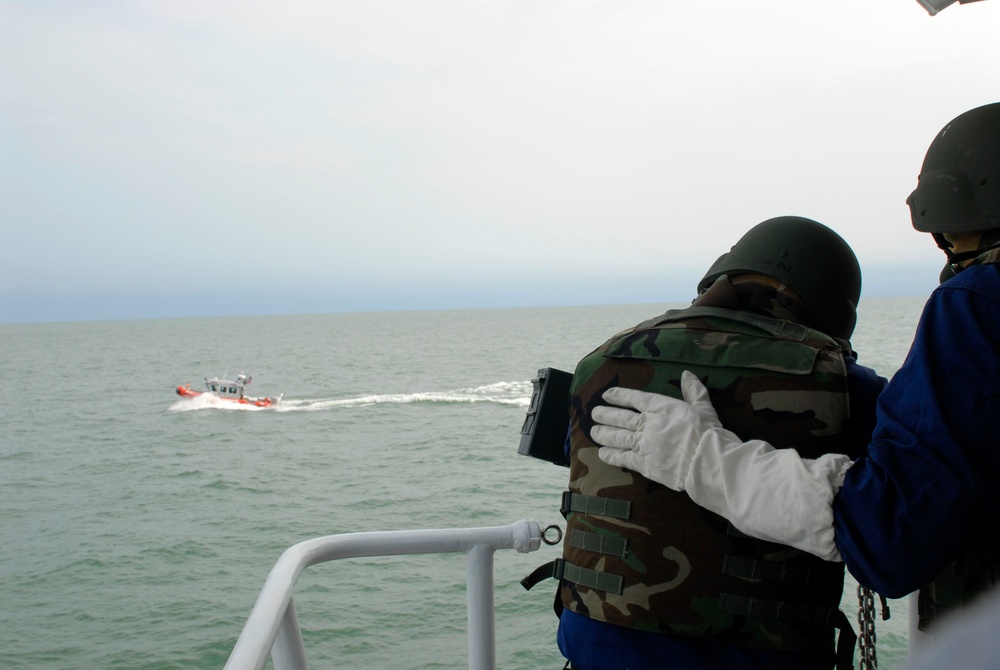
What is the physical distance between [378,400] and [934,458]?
45.5 meters

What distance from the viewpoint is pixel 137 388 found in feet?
191

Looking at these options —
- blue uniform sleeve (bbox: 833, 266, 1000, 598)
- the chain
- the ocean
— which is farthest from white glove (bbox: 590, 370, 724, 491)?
the ocean

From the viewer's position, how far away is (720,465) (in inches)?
67.6

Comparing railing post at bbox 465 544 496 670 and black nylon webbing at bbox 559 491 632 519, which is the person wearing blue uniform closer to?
black nylon webbing at bbox 559 491 632 519

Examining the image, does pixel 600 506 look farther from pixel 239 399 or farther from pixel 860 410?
pixel 239 399

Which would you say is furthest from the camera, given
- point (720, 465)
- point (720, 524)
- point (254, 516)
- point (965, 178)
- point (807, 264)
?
point (254, 516)

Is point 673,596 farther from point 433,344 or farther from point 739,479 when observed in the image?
point 433,344

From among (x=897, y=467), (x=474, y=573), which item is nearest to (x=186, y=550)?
(x=474, y=573)

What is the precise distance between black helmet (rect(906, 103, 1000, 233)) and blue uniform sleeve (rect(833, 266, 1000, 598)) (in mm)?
359

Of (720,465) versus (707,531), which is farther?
(707,531)

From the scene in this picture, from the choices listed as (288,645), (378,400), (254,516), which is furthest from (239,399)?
(288,645)

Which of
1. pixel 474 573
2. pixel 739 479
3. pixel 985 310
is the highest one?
pixel 985 310

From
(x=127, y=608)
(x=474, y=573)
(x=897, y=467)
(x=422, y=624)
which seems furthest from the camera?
(x=127, y=608)

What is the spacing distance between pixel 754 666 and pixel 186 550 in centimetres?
1979
